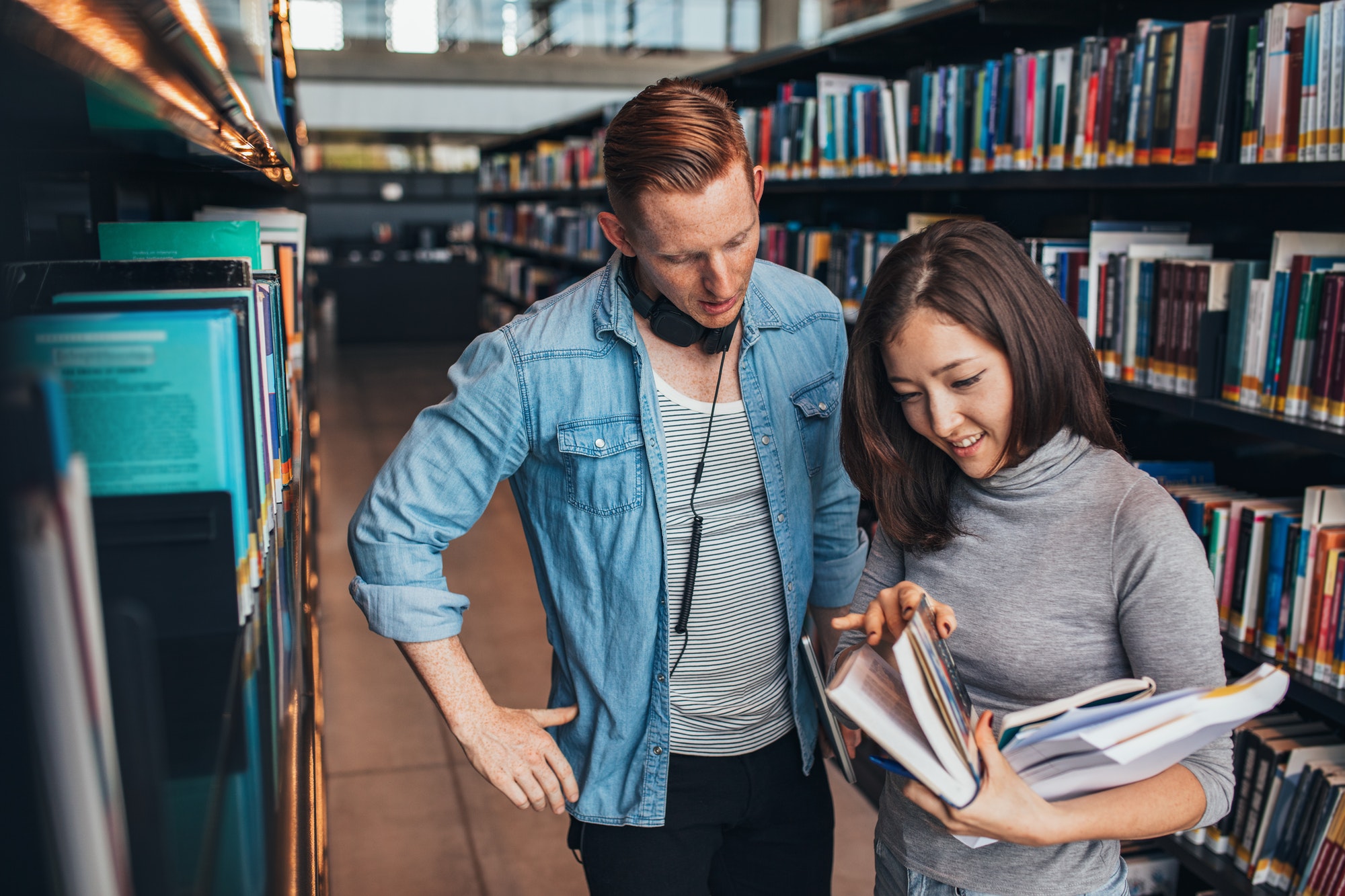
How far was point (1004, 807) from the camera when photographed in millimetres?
927

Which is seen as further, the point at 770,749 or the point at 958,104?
the point at 958,104

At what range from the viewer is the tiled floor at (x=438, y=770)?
8.59 feet

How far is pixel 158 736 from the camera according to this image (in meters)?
0.50

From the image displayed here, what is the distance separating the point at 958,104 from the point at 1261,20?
966mm

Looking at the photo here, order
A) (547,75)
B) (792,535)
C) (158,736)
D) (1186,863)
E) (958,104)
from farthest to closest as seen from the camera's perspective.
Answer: (547,75) < (958,104) < (1186,863) < (792,535) < (158,736)

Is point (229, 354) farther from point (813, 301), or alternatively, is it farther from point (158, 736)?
point (813, 301)

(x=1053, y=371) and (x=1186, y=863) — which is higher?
(x=1053, y=371)

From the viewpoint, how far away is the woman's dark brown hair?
1.12m

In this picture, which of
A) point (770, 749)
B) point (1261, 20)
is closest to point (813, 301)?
point (770, 749)

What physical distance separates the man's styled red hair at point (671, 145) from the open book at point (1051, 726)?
585 millimetres

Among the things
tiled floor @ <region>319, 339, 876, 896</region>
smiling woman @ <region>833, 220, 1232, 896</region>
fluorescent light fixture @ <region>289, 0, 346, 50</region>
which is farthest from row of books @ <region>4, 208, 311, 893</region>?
fluorescent light fixture @ <region>289, 0, 346, 50</region>

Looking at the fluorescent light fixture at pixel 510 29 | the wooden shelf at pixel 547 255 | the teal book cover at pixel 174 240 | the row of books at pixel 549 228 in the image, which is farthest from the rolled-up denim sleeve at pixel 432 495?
the fluorescent light fixture at pixel 510 29

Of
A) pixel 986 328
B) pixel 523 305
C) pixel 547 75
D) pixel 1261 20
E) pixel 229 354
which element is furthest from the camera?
pixel 547 75

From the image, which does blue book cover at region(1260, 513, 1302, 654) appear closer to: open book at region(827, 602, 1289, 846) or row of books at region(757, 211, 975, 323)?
open book at region(827, 602, 1289, 846)
